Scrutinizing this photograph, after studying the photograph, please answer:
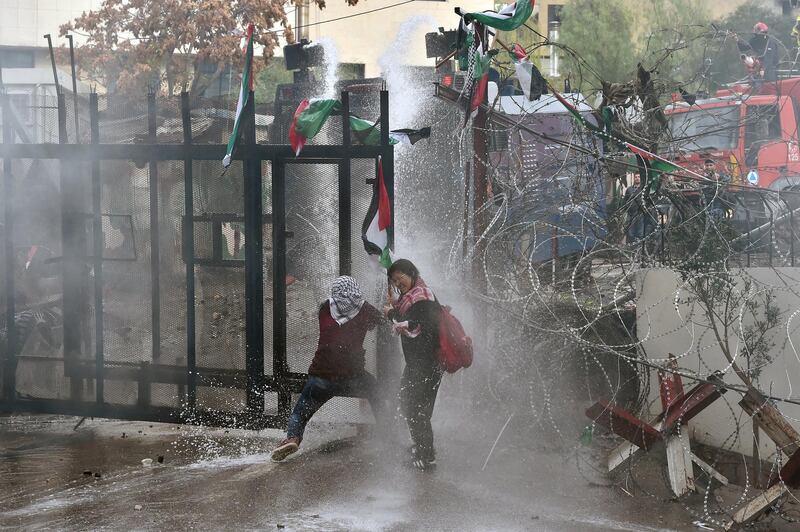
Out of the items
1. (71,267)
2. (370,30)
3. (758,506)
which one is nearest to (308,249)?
(71,267)

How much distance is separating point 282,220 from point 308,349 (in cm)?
93

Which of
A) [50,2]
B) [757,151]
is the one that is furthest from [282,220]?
[50,2]

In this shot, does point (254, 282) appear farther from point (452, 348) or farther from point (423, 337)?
point (452, 348)

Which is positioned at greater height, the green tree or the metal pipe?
the green tree

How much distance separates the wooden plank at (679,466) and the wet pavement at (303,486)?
13cm

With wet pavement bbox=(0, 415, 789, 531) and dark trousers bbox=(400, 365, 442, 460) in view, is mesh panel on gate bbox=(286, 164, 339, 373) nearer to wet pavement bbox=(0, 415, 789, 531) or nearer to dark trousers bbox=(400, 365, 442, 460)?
wet pavement bbox=(0, 415, 789, 531)

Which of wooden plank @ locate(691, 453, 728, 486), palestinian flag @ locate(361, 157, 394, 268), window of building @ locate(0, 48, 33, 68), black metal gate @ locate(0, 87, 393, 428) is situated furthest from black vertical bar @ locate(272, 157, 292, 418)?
window of building @ locate(0, 48, 33, 68)

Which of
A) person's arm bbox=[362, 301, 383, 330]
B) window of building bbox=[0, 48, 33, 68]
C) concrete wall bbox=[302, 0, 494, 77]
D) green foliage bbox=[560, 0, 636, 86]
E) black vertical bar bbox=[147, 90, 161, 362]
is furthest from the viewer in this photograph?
window of building bbox=[0, 48, 33, 68]

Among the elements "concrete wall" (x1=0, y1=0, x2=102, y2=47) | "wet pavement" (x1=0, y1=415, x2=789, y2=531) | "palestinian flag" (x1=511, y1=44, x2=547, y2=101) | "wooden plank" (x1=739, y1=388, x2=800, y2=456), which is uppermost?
"concrete wall" (x1=0, y1=0, x2=102, y2=47)

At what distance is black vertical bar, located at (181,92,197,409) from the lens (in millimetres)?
7043

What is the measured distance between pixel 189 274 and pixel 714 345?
3590 mm

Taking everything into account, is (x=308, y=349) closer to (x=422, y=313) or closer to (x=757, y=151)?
(x=422, y=313)

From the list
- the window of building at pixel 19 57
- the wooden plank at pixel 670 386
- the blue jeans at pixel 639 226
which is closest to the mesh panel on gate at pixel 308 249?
the blue jeans at pixel 639 226

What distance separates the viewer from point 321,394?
663 centimetres
